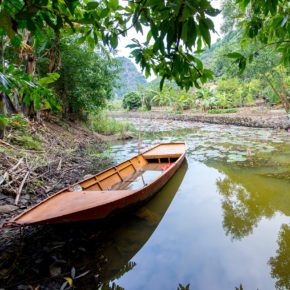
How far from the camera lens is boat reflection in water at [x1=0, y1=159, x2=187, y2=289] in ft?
5.21

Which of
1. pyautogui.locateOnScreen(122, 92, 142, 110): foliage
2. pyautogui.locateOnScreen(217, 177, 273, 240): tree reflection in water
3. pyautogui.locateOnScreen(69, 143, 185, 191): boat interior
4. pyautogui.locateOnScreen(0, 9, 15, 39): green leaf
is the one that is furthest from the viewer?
pyautogui.locateOnScreen(122, 92, 142, 110): foliage

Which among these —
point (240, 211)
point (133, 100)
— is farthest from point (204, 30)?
point (133, 100)

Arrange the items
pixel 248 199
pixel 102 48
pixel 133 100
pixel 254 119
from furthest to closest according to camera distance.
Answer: pixel 133 100
pixel 254 119
pixel 248 199
pixel 102 48

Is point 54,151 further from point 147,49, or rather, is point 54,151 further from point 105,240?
point 147,49

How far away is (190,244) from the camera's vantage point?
2168mm

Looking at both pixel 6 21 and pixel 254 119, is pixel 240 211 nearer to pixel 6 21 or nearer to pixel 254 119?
pixel 6 21

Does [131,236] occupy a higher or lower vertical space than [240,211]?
higher

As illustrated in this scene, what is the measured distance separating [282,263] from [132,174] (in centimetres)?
294

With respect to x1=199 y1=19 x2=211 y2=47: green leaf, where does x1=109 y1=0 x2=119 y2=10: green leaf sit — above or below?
above

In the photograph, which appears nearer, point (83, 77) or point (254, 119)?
point (83, 77)

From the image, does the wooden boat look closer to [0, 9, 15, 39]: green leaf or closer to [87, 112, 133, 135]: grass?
[0, 9, 15, 39]: green leaf

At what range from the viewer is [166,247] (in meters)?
2.14

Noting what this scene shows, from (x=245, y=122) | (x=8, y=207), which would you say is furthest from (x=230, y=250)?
(x=245, y=122)

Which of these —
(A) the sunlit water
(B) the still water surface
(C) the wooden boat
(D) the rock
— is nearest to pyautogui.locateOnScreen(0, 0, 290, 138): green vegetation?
(C) the wooden boat
